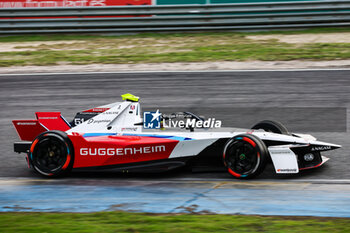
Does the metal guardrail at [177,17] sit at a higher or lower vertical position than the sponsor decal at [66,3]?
lower

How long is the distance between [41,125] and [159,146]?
2022mm

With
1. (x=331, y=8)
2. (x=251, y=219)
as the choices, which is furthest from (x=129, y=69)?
(x=251, y=219)

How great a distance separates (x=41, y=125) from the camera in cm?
884

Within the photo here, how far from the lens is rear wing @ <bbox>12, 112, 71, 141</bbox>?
29.0 feet

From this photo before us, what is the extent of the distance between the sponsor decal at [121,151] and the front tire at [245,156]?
3.18 feet

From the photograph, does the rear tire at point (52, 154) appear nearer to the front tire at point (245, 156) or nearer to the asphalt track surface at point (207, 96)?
the asphalt track surface at point (207, 96)

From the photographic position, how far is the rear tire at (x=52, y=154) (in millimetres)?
8289

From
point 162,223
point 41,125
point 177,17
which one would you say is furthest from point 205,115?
point 177,17

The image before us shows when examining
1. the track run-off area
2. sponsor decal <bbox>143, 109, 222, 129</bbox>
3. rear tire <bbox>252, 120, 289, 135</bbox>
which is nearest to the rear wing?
the track run-off area

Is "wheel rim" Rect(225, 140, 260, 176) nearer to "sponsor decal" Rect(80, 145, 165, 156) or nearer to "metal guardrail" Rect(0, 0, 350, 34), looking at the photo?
"sponsor decal" Rect(80, 145, 165, 156)

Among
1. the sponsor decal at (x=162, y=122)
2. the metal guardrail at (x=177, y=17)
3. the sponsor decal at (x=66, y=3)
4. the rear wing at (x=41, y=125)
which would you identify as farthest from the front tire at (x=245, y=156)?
the sponsor decal at (x=66, y=3)

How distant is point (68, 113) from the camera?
11992 millimetres

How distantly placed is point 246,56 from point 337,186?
8.40 meters

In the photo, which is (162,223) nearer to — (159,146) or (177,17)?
(159,146)
